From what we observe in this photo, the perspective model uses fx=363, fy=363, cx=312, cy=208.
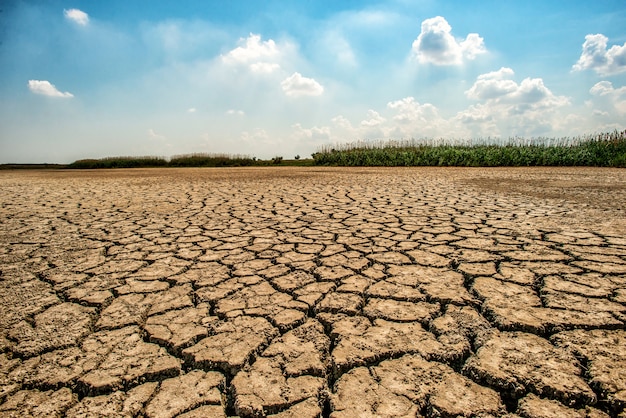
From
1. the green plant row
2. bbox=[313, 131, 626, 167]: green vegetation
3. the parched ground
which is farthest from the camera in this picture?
the green plant row

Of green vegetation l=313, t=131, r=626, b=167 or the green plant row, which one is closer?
green vegetation l=313, t=131, r=626, b=167

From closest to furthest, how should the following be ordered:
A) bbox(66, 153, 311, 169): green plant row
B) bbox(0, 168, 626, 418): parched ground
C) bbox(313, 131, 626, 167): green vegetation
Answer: bbox(0, 168, 626, 418): parched ground, bbox(313, 131, 626, 167): green vegetation, bbox(66, 153, 311, 169): green plant row

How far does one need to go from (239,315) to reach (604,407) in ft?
4.66

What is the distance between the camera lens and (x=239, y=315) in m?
1.76

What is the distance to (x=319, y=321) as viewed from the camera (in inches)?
66.6

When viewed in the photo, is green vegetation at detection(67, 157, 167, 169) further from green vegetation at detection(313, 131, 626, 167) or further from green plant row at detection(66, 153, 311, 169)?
green vegetation at detection(313, 131, 626, 167)

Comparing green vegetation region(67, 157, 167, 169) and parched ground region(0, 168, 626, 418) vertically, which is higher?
green vegetation region(67, 157, 167, 169)

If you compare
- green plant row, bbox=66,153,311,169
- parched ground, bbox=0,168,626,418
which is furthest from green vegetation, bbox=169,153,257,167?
parched ground, bbox=0,168,626,418

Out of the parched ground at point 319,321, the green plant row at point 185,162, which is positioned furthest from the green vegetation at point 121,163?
the parched ground at point 319,321

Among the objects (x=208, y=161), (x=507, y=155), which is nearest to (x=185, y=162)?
(x=208, y=161)

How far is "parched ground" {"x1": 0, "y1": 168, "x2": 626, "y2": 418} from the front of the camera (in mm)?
1212

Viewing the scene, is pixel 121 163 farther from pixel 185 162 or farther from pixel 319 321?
pixel 319 321

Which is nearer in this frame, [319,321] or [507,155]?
[319,321]

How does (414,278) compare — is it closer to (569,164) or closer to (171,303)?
(171,303)
